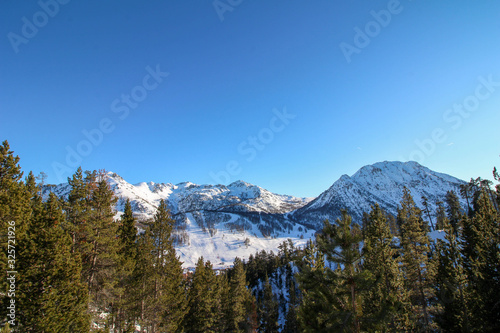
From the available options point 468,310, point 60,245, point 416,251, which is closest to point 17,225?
point 60,245

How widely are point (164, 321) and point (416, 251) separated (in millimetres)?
28223

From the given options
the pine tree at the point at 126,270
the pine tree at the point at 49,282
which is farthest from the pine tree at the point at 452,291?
the pine tree at the point at 126,270

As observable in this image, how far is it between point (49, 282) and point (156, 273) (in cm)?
1151

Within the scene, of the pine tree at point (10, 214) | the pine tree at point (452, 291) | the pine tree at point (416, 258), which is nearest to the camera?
the pine tree at point (10, 214)

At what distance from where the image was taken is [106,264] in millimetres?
18047

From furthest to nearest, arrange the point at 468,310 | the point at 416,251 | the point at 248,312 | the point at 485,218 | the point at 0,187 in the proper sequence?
1. the point at 248,312
2. the point at 485,218
3. the point at 416,251
4. the point at 468,310
5. the point at 0,187

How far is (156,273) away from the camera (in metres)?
22.9

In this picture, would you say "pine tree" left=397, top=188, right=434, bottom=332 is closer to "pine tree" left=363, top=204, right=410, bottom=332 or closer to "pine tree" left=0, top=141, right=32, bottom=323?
"pine tree" left=363, top=204, right=410, bottom=332

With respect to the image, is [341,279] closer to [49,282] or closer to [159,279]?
[49,282]

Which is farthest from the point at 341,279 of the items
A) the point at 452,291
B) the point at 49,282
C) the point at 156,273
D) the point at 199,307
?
the point at 199,307

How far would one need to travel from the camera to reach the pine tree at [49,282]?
1170 centimetres

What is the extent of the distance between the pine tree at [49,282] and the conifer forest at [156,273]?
5 centimetres

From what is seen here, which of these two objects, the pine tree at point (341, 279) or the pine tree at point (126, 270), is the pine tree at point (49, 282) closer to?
the pine tree at point (126, 270)

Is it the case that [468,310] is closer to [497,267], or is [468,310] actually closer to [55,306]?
[497,267]
